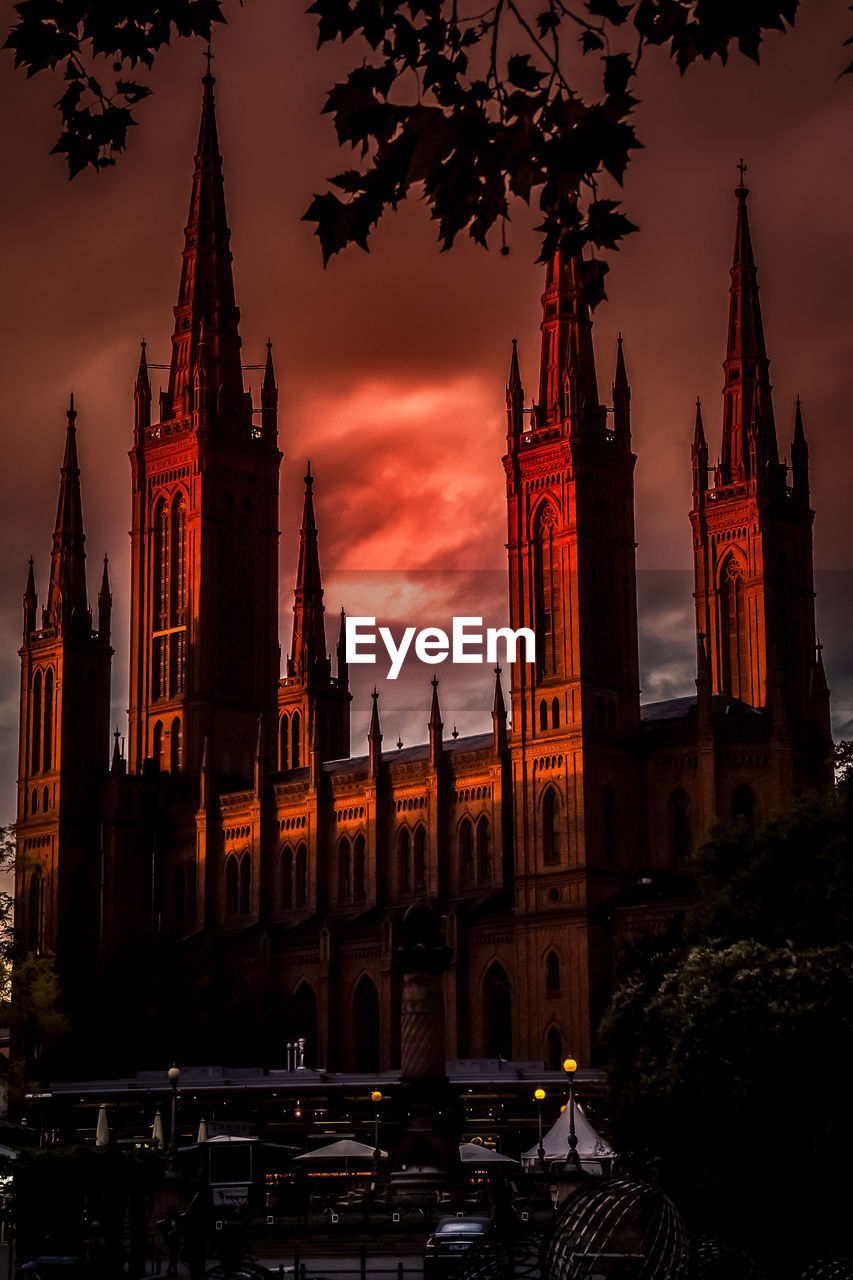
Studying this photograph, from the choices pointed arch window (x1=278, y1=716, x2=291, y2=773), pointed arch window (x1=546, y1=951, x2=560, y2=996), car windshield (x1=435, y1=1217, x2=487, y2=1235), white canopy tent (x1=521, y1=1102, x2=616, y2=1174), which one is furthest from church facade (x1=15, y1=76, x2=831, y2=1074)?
car windshield (x1=435, y1=1217, x2=487, y2=1235)

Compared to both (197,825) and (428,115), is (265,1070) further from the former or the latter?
(428,115)

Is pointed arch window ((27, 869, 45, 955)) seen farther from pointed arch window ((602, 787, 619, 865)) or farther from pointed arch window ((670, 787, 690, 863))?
pointed arch window ((670, 787, 690, 863))

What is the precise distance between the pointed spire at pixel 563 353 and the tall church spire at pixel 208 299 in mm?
22502

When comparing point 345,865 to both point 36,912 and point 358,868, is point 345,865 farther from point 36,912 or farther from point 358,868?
point 36,912

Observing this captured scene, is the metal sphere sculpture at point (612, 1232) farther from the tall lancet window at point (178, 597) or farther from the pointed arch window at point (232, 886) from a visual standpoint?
the tall lancet window at point (178, 597)

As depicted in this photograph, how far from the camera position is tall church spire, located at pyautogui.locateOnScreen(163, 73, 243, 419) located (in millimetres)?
118750

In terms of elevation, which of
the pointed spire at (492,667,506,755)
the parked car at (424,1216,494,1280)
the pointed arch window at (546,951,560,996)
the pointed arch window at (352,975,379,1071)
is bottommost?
the parked car at (424,1216,494,1280)

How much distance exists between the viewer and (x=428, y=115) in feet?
36.1

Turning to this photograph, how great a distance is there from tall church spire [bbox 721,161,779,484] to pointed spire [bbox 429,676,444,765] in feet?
83.8

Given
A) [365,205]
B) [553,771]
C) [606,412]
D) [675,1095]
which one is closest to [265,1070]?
[553,771]

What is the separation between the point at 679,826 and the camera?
9588cm

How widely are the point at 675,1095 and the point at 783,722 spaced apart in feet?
200

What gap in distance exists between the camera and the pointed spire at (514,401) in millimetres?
102938

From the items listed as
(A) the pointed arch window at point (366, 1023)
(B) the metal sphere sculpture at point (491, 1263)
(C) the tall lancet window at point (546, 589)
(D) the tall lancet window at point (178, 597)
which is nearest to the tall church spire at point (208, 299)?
(D) the tall lancet window at point (178, 597)
